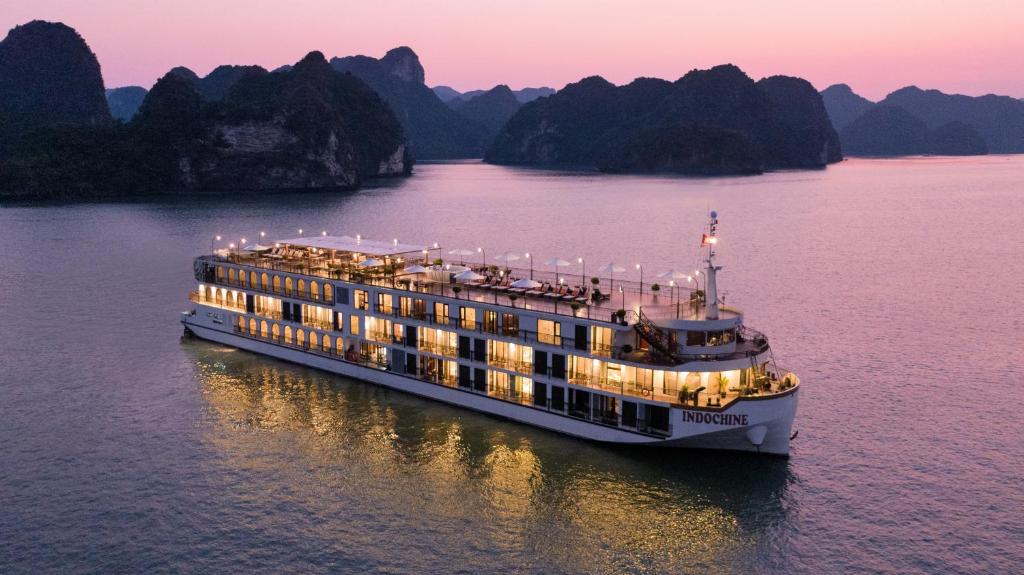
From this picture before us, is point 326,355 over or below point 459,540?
over

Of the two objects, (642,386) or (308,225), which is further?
(308,225)

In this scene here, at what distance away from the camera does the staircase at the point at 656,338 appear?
39.3m

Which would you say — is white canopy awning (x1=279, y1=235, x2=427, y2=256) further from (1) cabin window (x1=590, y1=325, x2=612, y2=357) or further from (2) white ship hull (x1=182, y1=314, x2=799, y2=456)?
(1) cabin window (x1=590, y1=325, x2=612, y2=357)

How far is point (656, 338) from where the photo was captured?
131 feet

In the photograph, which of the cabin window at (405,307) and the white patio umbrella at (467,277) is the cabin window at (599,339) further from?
the cabin window at (405,307)

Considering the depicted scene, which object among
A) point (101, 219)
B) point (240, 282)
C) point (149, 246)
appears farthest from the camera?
point (101, 219)

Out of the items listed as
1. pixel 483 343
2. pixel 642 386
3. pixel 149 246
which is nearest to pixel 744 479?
pixel 642 386

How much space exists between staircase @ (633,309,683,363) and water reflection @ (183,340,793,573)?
16.0 feet

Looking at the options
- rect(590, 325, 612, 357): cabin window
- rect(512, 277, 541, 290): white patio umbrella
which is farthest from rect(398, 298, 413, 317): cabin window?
rect(590, 325, 612, 357): cabin window

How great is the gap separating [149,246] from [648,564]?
10318 cm

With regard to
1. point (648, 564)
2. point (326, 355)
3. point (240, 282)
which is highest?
point (240, 282)

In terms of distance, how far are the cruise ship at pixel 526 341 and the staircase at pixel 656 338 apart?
0.19 ft

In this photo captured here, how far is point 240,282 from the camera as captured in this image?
59.8 metres

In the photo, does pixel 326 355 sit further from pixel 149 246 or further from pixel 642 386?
pixel 149 246
